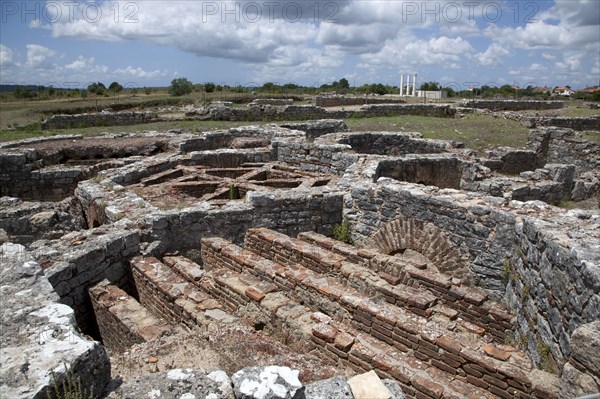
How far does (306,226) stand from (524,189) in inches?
223

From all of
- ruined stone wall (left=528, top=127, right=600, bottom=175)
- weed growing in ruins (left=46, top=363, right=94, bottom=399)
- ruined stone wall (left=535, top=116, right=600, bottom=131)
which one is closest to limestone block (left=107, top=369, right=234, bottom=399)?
weed growing in ruins (left=46, top=363, right=94, bottom=399)

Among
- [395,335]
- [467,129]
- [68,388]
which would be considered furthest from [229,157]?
[467,129]

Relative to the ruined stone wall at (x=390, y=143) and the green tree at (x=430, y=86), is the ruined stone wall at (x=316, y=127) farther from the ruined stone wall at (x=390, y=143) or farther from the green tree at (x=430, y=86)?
the green tree at (x=430, y=86)

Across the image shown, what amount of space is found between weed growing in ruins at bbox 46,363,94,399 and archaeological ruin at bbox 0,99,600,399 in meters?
0.01

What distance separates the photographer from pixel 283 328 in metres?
5.10

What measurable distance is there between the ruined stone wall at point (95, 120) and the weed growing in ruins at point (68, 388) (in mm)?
22520

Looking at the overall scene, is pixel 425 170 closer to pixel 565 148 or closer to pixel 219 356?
pixel 219 356

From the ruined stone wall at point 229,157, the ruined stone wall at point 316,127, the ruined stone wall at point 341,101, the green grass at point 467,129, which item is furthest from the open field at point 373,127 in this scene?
the ruined stone wall at point 341,101

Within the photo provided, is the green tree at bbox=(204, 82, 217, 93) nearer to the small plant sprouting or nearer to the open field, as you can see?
the open field

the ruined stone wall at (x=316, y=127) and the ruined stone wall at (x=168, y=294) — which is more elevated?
the ruined stone wall at (x=316, y=127)

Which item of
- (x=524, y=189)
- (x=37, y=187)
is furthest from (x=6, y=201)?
(x=524, y=189)

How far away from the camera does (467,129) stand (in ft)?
74.3

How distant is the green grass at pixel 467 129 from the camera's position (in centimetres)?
1944

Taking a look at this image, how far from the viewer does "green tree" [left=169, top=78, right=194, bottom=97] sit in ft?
140
